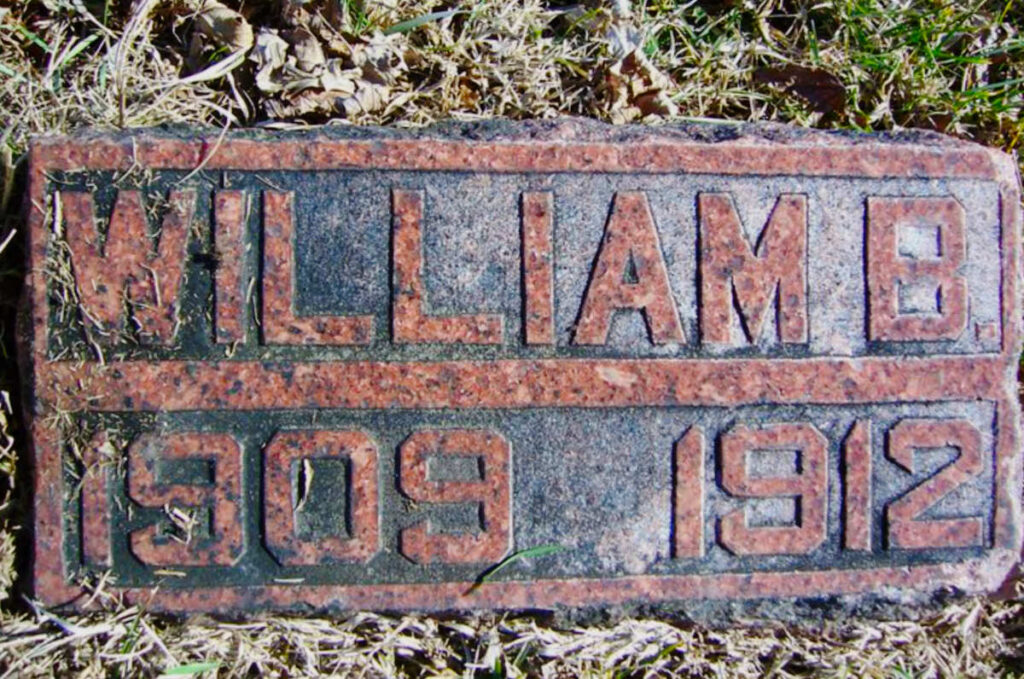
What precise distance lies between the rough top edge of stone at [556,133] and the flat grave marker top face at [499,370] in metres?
0.02

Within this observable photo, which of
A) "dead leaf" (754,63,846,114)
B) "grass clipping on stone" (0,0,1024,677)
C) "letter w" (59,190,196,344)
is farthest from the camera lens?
"dead leaf" (754,63,846,114)

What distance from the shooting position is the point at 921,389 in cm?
187

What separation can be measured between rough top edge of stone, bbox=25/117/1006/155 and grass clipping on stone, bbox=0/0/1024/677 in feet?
0.66

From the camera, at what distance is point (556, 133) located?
6.14 feet

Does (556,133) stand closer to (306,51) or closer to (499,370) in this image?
(499,370)

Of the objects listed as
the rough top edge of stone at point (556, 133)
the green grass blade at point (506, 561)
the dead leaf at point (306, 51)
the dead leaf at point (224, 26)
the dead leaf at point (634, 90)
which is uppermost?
the dead leaf at point (224, 26)

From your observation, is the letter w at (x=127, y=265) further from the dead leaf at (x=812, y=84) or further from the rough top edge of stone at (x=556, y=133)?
the dead leaf at (x=812, y=84)

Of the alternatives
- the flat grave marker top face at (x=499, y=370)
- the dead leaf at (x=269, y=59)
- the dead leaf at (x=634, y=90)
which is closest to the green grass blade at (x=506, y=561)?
the flat grave marker top face at (x=499, y=370)

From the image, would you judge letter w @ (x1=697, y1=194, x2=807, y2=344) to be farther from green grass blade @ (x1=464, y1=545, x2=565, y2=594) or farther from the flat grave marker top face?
green grass blade @ (x1=464, y1=545, x2=565, y2=594)

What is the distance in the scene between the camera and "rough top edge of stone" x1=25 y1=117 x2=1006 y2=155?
73.1 inches

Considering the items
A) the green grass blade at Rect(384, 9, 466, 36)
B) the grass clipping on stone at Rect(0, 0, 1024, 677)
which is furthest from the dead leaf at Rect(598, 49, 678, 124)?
the green grass blade at Rect(384, 9, 466, 36)

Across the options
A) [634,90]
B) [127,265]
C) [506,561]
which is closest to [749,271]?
[634,90]

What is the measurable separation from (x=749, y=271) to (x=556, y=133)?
1.57 ft

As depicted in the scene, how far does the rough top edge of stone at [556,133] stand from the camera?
1857 millimetres
